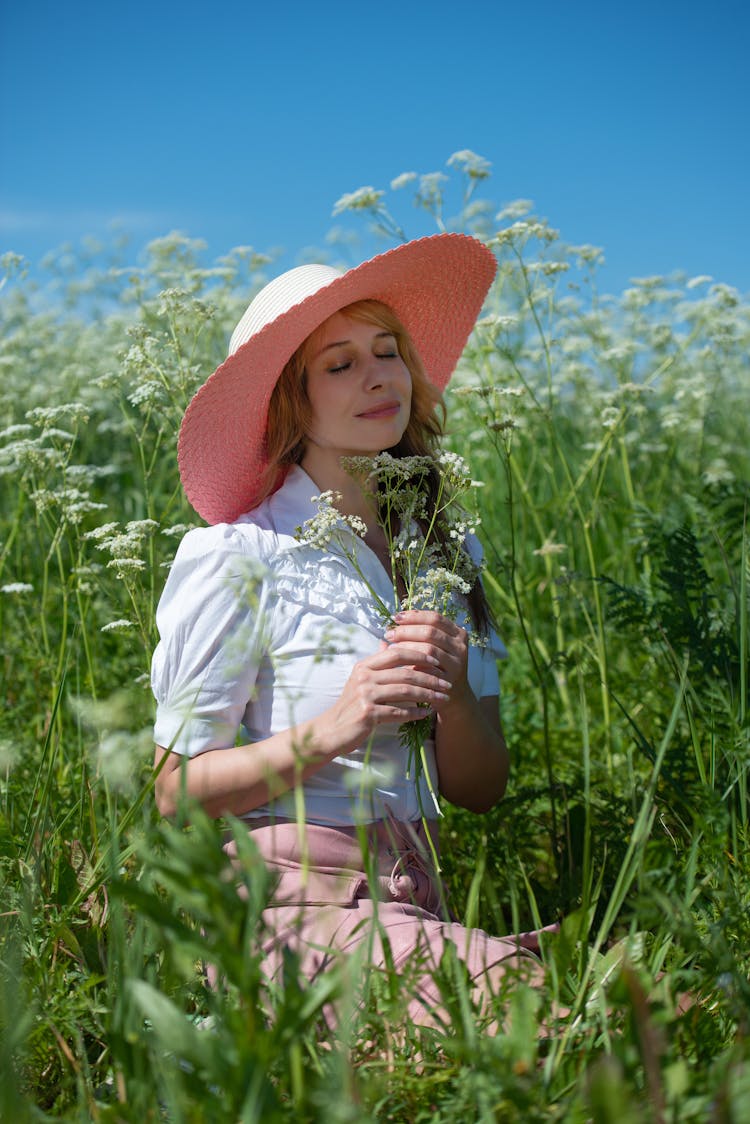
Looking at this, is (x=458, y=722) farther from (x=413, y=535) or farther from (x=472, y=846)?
(x=472, y=846)

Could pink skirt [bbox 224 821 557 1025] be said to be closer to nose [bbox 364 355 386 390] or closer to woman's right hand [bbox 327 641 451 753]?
woman's right hand [bbox 327 641 451 753]

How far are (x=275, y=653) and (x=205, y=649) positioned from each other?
129 millimetres

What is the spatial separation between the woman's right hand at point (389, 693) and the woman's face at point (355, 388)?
553 millimetres

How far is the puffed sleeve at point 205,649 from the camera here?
6.43 ft

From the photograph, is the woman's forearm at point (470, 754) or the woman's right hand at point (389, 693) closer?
the woman's right hand at point (389, 693)

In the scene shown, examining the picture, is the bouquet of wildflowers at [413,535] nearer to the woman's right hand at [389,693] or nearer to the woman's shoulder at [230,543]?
the woman's right hand at [389,693]

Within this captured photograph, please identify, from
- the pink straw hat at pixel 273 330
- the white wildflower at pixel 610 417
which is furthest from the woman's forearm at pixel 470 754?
the white wildflower at pixel 610 417

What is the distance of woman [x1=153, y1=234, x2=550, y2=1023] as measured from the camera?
1808mm

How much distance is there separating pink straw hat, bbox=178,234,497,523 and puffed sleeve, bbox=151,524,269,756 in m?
0.27

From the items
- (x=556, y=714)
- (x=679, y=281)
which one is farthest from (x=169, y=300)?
(x=679, y=281)

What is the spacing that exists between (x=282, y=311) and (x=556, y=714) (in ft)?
6.05

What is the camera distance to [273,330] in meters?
2.13

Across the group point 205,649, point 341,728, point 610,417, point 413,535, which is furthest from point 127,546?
point 610,417

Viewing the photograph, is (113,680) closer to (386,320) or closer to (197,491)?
(197,491)
